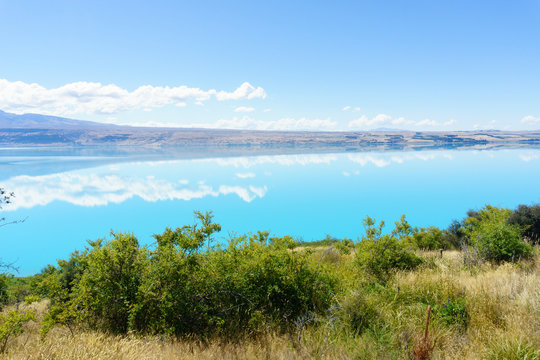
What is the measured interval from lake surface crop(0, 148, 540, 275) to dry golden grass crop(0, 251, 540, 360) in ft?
75.2

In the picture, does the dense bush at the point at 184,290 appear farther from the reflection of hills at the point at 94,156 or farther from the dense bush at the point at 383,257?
the reflection of hills at the point at 94,156

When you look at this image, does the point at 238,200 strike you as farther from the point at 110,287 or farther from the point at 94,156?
the point at 94,156

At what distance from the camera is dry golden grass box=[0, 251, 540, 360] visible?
13.3 feet

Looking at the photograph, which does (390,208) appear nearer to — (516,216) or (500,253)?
(516,216)

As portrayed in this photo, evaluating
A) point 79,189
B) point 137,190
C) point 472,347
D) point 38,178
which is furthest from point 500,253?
point 38,178

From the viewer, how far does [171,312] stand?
5.45 meters

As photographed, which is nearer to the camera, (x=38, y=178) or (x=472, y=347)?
(x=472, y=347)

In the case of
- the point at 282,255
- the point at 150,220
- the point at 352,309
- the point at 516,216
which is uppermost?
the point at 282,255

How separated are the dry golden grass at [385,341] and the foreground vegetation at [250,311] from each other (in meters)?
0.02

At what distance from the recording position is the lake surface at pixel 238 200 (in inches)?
1203

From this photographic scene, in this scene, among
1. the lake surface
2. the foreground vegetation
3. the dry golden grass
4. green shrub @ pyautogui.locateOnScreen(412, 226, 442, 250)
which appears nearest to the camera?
the dry golden grass

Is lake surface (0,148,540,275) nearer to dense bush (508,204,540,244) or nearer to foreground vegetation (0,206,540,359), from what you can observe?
dense bush (508,204,540,244)

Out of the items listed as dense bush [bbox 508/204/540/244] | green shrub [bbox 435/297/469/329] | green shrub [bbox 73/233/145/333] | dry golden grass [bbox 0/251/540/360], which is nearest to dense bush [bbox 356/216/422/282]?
dry golden grass [bbox 0/251/540/360]

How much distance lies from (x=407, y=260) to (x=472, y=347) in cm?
513
